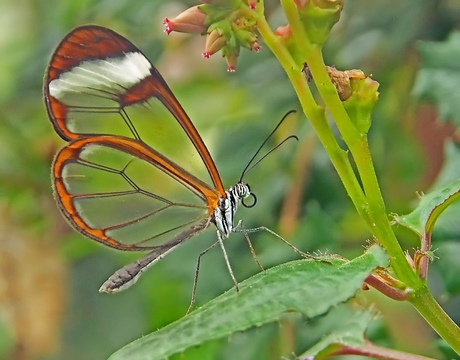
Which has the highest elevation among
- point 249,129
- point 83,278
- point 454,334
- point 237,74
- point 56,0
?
point 56,0

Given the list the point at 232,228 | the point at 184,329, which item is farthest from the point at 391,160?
the point at 184,329

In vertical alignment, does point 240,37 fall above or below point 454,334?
above

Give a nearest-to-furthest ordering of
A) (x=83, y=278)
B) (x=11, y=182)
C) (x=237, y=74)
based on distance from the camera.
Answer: (x=237, y=74) → (x=11, y=182) → (x=83, y=278)

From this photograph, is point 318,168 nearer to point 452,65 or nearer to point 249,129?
point 249,129

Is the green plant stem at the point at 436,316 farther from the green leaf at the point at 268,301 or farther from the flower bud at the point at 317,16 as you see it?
the flower bud at the point at 317,16

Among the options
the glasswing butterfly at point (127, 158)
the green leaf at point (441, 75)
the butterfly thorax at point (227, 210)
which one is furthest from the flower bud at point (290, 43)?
the green leaf at point (441, 75)

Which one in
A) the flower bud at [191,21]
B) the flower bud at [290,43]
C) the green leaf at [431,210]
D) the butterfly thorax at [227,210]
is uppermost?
the flower bud at [191,21]

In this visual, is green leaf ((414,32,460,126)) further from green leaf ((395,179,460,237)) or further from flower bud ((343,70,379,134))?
flower bud ((343,70,379,134))

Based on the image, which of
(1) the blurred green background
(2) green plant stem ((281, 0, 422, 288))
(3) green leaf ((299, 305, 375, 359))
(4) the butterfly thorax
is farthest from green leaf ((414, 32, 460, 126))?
(2) green plant stem ((281, 0, 422, 288))
